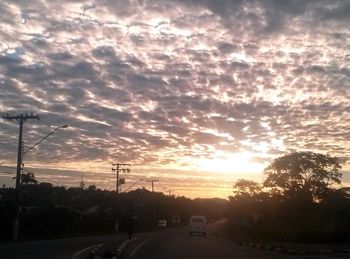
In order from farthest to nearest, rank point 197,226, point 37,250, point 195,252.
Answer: point 197,226, point 195,252, point 37,250

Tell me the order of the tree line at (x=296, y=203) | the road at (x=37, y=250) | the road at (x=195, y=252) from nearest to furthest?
the road at (x=37, y=250) → the road at (x=195, y=252) → the tree line at (x=296, y=203)

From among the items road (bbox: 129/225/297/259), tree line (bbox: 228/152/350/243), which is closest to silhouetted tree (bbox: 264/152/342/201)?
tree line (bbox: 228/152/350/243)

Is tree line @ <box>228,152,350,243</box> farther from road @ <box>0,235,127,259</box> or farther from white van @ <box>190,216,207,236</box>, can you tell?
road @ <box>0,235,127,259</box>

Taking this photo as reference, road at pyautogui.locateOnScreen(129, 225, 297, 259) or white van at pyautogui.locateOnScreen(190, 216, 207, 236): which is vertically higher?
white van at pyautogui.locateOnScreen(190, 216, 207, 236)

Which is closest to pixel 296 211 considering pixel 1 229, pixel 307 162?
pixel 307 162

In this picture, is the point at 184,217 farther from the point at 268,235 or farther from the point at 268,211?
the point at 268,235

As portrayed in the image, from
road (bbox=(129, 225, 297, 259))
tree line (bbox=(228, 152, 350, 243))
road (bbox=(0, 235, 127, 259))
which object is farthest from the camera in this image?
tree line (bbox=(228, 152, 350, 243))

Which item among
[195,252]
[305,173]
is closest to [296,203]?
[305,173]

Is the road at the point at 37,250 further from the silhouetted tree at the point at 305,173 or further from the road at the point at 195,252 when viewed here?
the silhouetted tree at the point at 305,173

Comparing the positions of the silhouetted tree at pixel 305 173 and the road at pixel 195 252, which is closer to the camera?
the road at pixel 195 252

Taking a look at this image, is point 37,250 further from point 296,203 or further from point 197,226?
point 296,203

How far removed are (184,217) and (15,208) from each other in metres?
127

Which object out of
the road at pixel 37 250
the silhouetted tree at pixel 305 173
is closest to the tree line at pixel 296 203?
the silhouetted tree at pixel 305 173

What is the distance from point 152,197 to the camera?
538 feet
